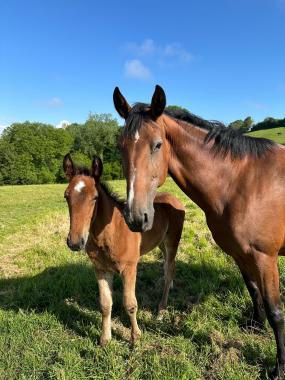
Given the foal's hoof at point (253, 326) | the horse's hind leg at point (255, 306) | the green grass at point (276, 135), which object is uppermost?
the green grass at point (276, 135)

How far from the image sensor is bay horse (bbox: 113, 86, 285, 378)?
106 inches

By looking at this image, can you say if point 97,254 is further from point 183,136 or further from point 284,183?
point 284,183

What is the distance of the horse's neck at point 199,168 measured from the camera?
2.92m

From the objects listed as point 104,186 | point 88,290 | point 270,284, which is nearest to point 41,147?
point 88,290

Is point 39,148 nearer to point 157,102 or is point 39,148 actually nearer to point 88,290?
point 88,290

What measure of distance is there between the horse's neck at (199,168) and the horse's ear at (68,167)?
117 centimetres

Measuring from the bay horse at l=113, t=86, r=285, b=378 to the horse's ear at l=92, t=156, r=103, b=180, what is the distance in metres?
0.79

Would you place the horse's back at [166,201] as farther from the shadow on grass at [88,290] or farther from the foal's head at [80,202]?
the foal's head at [80,202]

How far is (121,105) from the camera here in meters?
2.77

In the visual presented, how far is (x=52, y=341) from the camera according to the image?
11.3 feet

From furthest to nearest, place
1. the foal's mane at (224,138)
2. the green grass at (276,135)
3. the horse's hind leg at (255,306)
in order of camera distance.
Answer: the green grass at (276,135), the horse's hind leg at (255,306), the foal's mane at (224,138)

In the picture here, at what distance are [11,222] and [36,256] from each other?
4932 mm

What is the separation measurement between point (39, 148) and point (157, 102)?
45970 millimetres

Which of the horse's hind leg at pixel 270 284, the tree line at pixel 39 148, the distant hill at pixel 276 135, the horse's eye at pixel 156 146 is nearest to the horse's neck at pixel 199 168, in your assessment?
the horse's eye at pixel 156 146
